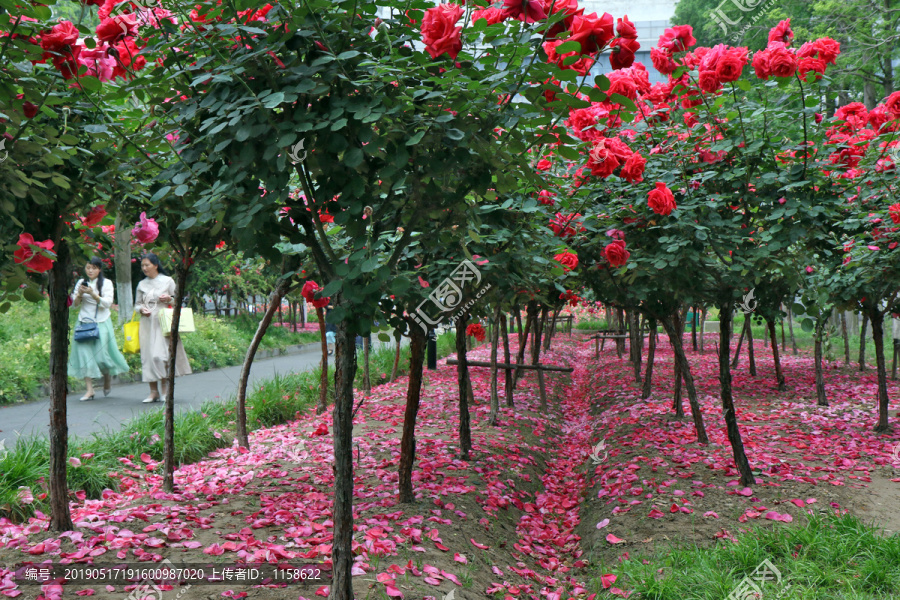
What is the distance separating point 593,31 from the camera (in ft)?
5.51

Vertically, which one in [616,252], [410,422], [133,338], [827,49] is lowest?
[410,422]

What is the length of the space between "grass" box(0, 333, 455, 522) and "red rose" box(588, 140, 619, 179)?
3842 mm

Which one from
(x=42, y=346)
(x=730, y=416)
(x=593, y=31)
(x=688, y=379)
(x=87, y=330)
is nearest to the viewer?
(x=593, y=31)

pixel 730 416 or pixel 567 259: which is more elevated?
pixel 567 259

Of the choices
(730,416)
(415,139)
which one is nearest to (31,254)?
(415,139)

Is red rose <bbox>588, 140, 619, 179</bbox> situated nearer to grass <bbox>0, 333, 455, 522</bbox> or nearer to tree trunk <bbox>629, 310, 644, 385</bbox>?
grass <bbox>0, 333, 455, 522</bbox>

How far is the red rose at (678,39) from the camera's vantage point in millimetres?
3154

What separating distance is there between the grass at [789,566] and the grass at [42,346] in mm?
7412

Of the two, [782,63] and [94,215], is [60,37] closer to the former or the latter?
[94,215]

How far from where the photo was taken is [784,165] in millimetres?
3506

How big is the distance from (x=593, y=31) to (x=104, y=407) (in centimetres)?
750

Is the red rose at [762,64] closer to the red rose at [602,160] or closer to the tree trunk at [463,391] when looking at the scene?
the red rose at [602,160]

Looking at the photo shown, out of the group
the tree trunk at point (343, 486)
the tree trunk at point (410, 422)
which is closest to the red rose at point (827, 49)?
the tree trunk at point (410, 422)

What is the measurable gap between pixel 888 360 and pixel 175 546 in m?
16.6
